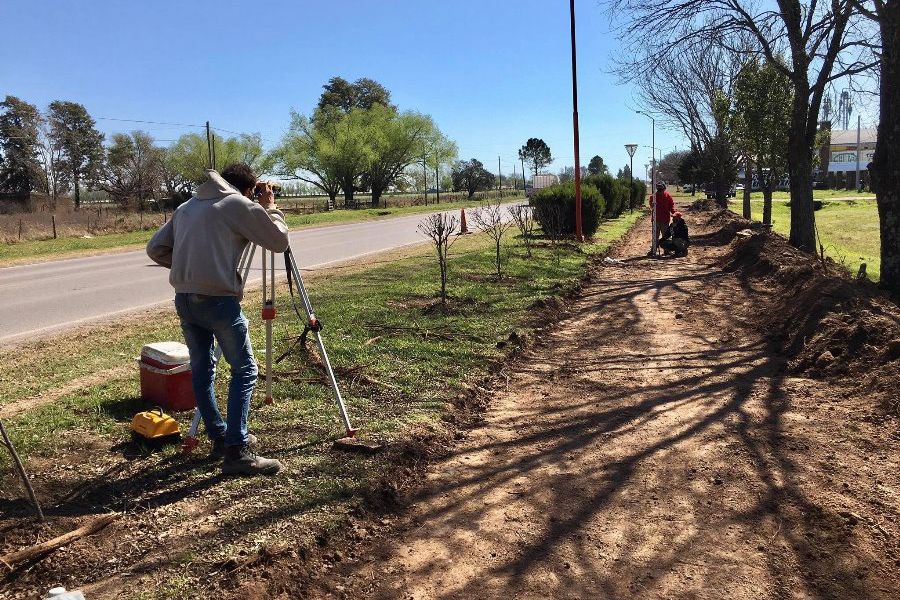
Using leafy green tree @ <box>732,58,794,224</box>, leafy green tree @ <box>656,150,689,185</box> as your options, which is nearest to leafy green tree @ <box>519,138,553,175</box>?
leafy green tree @ <box>656,150,689,185</box>

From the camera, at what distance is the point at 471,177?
9919 cm

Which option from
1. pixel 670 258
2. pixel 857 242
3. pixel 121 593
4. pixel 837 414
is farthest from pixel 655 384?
pixel 857 242

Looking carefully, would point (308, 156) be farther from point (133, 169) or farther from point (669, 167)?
point (669, 167)

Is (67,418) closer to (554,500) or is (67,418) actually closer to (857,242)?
(554,500)

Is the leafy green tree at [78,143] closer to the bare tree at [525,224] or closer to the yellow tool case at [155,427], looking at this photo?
the bare tree at [525,224]

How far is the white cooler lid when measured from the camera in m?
4.73

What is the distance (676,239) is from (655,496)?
14.1 m

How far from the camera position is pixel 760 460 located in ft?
13.8

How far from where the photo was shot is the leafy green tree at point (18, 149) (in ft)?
195

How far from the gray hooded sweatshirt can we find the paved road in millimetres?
5420

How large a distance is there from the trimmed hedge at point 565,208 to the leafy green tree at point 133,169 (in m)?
47.5

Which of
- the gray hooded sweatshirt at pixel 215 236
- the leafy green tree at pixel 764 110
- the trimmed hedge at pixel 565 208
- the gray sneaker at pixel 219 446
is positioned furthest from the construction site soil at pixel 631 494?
the leafy green tree at pixel 764 110

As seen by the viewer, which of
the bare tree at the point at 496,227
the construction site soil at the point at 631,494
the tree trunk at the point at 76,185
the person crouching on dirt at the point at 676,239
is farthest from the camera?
the tree trunk at the point at 76,185

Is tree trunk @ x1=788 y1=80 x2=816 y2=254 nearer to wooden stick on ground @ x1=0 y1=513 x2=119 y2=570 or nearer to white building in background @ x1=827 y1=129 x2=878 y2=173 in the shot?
wooden stick on ground @ x1=0 y1=513 x2=119 y2=570
